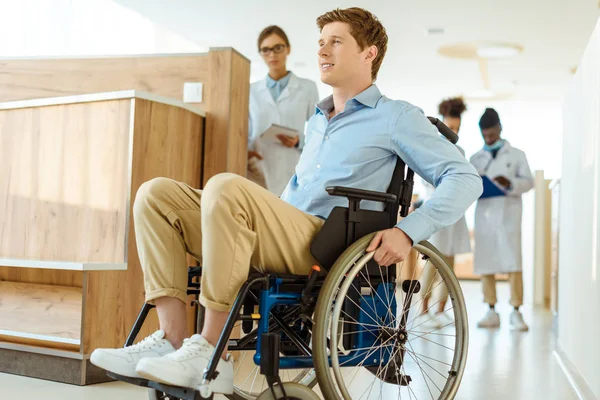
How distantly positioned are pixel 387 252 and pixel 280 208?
24 centimetres

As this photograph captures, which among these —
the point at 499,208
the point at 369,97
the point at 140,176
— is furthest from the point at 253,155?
the point at 499,208

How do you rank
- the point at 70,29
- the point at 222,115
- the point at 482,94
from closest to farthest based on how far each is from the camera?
the point at 222,115
the point at 70,29
the point at 482,94

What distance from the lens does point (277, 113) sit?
3330 mm

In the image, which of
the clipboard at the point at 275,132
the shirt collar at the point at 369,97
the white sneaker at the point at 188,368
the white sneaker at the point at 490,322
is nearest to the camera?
the white sneaker at the point at 188,368

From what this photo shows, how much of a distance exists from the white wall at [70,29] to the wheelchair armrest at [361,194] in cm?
286

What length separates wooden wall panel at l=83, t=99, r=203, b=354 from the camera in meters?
2.22

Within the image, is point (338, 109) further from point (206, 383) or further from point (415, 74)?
point (415, 74)

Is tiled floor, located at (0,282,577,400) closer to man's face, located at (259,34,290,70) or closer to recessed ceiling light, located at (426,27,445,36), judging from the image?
man's face, located at (259,34,290,70)

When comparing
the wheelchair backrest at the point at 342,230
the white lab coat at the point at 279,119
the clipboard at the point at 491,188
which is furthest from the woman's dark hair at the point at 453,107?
the wheelchair backrest at the point at 342,230

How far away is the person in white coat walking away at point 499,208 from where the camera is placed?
459 centimetres

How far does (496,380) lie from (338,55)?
142cm

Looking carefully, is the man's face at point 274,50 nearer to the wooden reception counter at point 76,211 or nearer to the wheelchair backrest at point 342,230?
the wooden reception counter at point 76,211

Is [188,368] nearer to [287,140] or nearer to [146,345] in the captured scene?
[146,345]

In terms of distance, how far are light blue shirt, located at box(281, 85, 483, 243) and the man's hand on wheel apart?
0.03 meters
